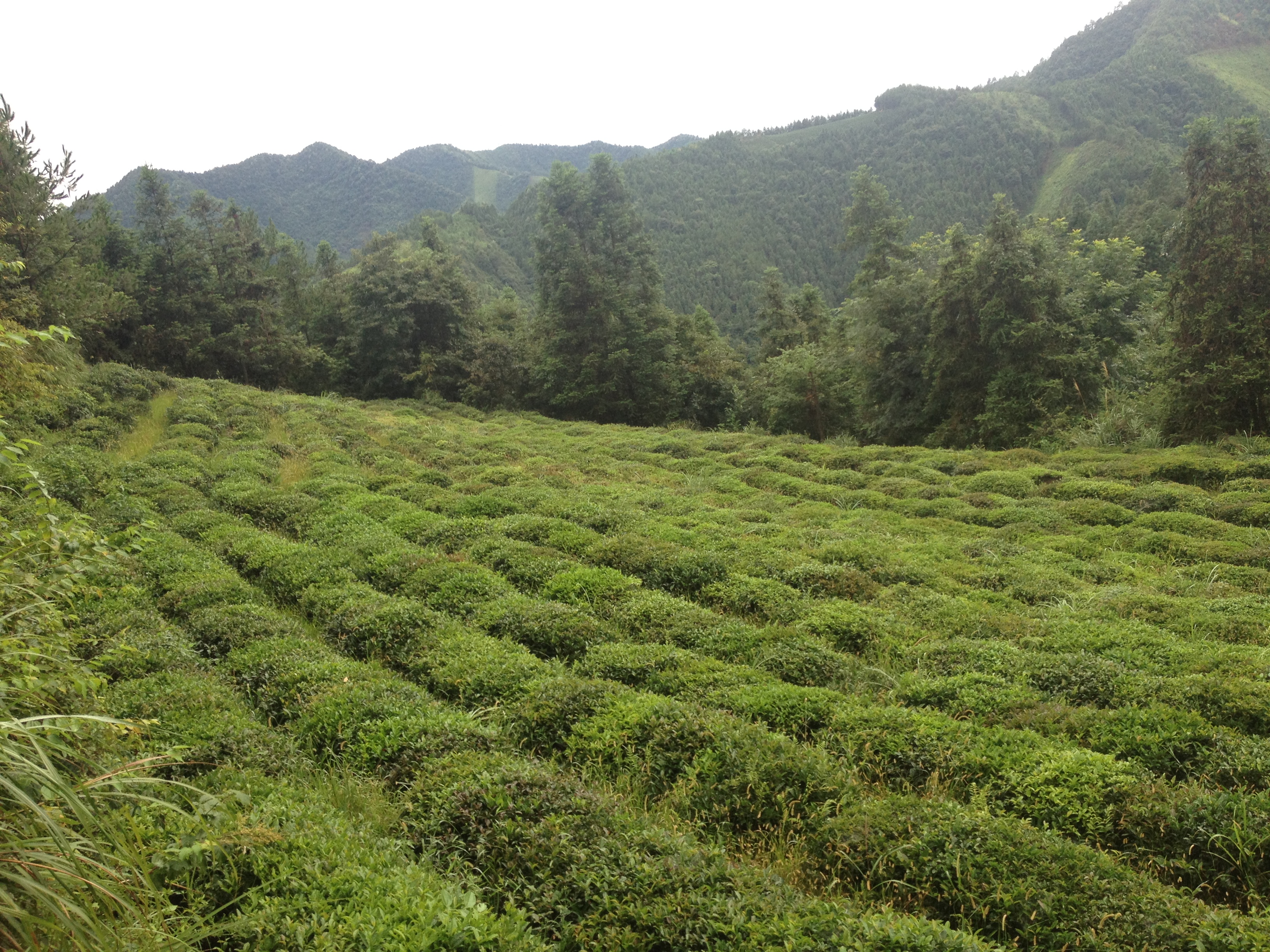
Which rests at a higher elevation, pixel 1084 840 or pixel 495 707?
pixel 495 707

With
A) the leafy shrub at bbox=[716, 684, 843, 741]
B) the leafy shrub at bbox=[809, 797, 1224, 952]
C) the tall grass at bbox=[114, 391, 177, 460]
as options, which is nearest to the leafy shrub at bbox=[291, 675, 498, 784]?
the leafy shrub at bbox=[716, 684, 843, 741]

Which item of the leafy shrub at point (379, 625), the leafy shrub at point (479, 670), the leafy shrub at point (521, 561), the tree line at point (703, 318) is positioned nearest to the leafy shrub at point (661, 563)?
the leafy shrub at point (521, 561)

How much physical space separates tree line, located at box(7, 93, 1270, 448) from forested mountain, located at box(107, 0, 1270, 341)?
85743 millimetres

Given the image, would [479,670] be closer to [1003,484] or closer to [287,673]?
[287,673]

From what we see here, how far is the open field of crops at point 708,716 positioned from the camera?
4.53 metres

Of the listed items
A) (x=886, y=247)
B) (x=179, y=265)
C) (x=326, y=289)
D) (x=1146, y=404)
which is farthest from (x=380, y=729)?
(x=326, y=289)

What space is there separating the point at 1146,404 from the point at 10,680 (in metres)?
27.9

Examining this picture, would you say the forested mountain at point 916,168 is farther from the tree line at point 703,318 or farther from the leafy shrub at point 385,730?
the leafy shrub at point 385,730

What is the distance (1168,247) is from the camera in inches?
856

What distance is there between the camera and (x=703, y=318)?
5488 centimetres

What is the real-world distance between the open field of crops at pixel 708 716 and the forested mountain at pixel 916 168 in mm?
121203

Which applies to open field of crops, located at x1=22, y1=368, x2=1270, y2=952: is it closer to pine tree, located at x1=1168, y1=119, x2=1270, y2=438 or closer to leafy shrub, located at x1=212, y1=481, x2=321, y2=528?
leafy shrub, located at x1=212, y1=481, x2=321, y2=528

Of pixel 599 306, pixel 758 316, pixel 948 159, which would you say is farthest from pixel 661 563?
pixel 948 159

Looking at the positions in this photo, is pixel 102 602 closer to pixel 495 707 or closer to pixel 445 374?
pixel 495 707
